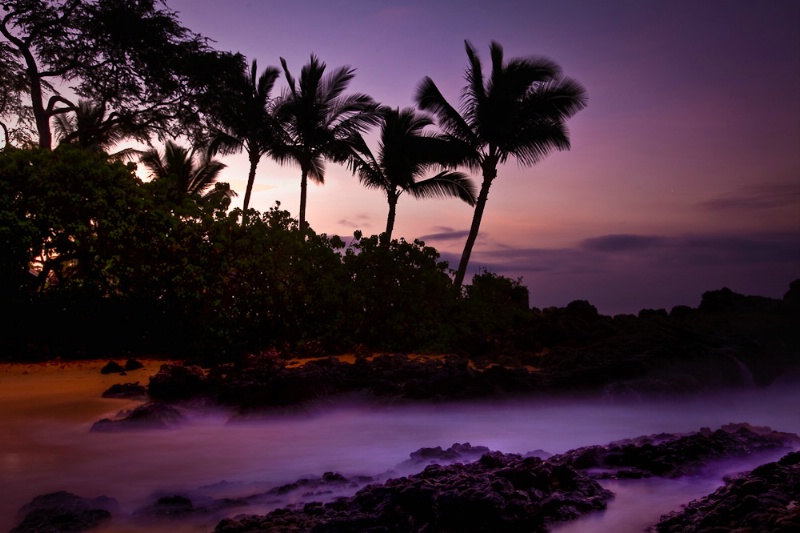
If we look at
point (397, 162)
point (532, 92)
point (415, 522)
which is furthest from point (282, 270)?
point (397, 162)

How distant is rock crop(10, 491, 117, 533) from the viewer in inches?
138

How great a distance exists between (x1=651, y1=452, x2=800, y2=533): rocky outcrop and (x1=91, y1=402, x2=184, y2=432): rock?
181 inches

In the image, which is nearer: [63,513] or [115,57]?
[63,513]

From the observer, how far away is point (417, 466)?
480 cm

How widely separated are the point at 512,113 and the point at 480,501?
20084mm

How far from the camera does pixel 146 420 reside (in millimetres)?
6238

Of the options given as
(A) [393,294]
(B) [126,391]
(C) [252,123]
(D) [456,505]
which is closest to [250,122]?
(C) [252,123]

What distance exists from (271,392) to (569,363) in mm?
4047

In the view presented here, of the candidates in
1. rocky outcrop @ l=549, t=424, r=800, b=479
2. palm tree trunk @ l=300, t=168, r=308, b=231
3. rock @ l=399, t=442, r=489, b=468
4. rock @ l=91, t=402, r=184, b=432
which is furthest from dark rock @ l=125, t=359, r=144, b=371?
palm tree trunk @ l=300, t=168, r=308, b=231

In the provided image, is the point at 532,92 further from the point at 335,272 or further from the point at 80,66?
the point at 80,66

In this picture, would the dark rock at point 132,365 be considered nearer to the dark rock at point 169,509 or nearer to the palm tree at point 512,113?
the dark rock at point 169,509

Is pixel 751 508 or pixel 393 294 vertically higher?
pixel 393 294

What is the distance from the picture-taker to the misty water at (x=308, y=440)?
4.22 meters

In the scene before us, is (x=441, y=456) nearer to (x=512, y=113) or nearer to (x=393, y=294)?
(x=393, y=294)
